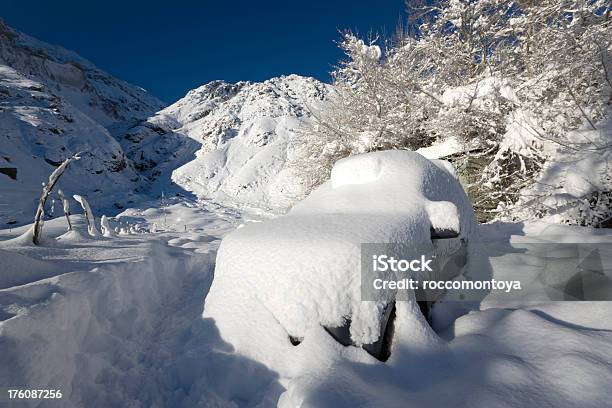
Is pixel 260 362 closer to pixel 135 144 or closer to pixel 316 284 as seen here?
pixel 316 284

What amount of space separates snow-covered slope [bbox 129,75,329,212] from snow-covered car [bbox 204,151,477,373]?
21.1 m

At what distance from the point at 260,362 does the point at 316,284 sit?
0.67 meters

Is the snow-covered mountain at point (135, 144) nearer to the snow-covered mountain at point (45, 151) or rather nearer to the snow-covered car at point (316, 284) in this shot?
the snow-covered mountain at point (45, 151)

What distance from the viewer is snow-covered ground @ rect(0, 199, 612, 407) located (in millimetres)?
1480

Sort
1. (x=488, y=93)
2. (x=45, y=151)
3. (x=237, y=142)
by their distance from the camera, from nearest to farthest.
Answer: (x=488, y=93) → (x=45, y=151) → (x=237, y=142)

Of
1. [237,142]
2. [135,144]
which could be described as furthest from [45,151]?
[237,142]

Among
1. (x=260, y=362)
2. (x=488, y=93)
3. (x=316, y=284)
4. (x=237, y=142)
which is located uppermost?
(x=237, y=142)

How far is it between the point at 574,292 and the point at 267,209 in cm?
2339

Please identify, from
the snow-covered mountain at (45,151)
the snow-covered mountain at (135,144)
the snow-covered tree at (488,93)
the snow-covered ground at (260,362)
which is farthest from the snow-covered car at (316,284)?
the snow-covered mountain at (45,151)

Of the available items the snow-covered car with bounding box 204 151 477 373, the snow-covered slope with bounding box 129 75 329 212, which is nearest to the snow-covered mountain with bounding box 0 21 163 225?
the snow-covered slope with bounding box 129 75 329 212

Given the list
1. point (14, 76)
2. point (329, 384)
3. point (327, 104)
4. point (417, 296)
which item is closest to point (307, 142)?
point (327, 104)

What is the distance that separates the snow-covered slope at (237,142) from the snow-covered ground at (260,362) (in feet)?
68.5

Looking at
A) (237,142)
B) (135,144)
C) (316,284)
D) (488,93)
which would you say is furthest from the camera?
(135,144)

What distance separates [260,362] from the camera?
1937 millimetres
